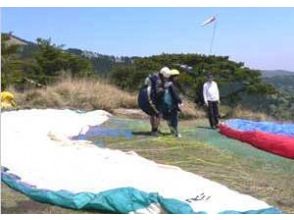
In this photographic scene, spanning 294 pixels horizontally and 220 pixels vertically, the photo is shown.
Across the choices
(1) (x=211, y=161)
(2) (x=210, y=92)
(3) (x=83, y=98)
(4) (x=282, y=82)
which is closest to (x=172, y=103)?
(2) (x=210, y=92)

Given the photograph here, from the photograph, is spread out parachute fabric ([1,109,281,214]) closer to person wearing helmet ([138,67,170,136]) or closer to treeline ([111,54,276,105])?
person wearing helmet ([138,67,170,136])

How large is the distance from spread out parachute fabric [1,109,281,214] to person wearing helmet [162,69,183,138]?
5.49ft

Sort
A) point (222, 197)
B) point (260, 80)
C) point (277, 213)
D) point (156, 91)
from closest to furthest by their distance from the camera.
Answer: point (277, 213), point (222, 197), point (156, 91), point (260, 80)

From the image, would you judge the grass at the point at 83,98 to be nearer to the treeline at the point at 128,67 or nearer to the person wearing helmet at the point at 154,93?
the person wearing helmet at the point at 154,93

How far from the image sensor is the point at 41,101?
17.4m

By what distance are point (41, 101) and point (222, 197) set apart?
11.8 meters

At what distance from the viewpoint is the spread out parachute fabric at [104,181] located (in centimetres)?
591

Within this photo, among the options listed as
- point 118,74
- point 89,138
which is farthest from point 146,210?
point 118,74

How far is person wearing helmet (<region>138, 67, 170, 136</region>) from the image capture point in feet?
35.4

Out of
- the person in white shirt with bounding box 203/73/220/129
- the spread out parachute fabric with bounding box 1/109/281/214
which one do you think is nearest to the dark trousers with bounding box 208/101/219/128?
the person in white shirt with bounding box 203/73/220/129

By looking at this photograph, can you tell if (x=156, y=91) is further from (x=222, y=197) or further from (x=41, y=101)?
(x=41, y=101)

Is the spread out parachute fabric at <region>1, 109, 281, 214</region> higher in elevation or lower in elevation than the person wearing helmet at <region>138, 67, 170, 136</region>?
lower

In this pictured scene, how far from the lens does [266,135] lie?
1034 cm

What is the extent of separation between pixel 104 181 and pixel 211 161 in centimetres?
247
